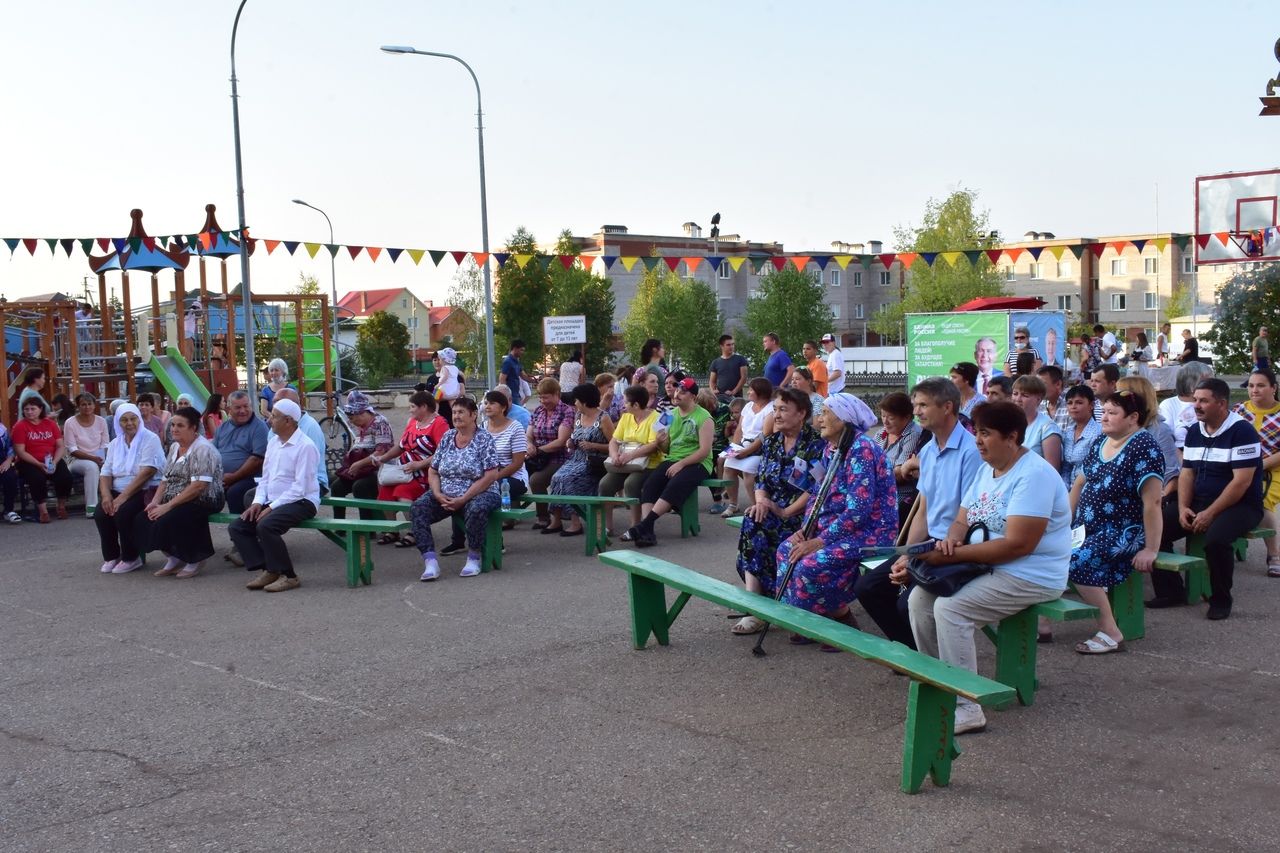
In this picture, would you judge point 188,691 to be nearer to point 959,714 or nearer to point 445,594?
point 445,594

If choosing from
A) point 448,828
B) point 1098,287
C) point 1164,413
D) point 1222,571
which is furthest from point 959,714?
point 1098,287

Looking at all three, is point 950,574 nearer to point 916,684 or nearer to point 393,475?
point 916,684

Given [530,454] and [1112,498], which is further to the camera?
[530,454]

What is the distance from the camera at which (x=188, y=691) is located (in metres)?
6.18

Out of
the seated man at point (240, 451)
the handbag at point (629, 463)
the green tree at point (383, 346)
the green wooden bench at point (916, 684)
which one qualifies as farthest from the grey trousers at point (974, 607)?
the green tree at point (383, 346)

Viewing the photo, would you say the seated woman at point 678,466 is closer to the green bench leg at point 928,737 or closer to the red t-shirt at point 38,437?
the green bench leg at point 928,737

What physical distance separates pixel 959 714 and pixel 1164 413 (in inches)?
229

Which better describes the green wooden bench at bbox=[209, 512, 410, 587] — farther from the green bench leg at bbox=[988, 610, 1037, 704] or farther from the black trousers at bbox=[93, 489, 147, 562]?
the green bench leg at bbox=[988, 610, 1037, 704]

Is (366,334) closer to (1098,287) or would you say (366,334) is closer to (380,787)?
(1098,287)

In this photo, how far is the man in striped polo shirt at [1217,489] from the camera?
7.16 meters

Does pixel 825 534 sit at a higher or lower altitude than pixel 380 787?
higher

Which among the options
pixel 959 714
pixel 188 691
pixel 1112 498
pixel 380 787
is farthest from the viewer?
pixel 1112 498

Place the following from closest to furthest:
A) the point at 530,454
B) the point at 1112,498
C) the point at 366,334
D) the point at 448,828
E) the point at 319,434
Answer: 1. the point at 448,828
2. the point at 1112,498
3. the point at 319,434
4. the point at 530,454
5. the point at 366,334

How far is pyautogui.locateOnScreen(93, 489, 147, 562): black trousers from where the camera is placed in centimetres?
980
